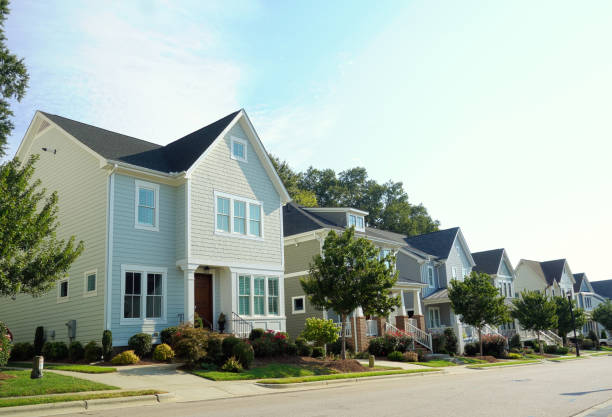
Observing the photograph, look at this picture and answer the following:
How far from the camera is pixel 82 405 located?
1158 cm

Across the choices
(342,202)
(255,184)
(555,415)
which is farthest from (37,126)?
(342,202)

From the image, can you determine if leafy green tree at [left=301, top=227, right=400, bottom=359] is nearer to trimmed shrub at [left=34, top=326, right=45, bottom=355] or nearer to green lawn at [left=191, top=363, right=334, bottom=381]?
green lawn at [left=191, top=363, right=334, bottom=381]

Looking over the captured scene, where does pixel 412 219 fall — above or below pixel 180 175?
above

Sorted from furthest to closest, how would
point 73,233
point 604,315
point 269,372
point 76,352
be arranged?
1. point 604,315
2. point 73,233
3. point 76,352
4. point 269,372

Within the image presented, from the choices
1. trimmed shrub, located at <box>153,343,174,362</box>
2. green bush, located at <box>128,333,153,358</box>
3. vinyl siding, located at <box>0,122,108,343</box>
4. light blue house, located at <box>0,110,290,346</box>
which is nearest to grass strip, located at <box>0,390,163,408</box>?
trimmed shrub, located at <box>153,343,174,362</box>

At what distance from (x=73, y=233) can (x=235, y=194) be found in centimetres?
715

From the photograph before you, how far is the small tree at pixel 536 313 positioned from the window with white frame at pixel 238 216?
26201mm

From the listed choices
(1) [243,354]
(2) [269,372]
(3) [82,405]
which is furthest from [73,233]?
(3) [82,405]

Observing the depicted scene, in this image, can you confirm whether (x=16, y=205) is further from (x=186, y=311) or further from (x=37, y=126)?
(x=37, y=126)

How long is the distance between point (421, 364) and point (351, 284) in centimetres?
746

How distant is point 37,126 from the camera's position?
2556 centimetres

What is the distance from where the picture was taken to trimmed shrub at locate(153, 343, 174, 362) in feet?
61.5

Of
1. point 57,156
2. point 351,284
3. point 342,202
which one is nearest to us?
point 351,284

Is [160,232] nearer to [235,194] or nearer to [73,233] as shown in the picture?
[73,233]
